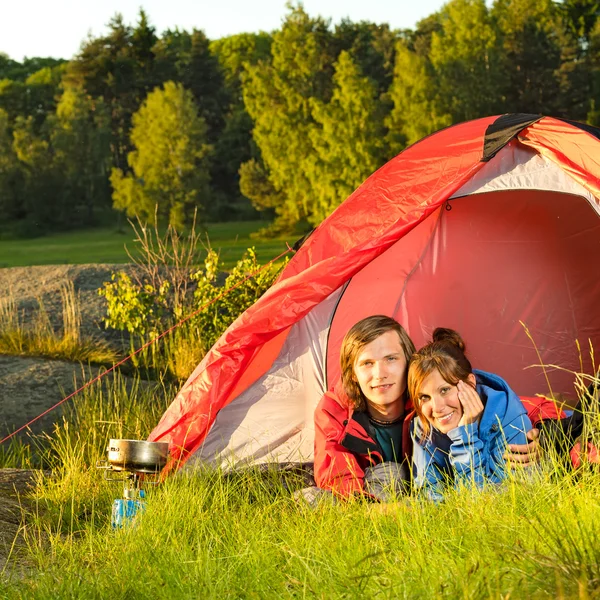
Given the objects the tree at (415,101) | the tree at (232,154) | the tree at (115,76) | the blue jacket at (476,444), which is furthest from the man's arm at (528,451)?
the tree at (115,76)

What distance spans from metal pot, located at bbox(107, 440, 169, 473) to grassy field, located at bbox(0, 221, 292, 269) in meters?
13.3

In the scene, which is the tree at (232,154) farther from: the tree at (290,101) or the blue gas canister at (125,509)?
the blue gas canister at (125,509)

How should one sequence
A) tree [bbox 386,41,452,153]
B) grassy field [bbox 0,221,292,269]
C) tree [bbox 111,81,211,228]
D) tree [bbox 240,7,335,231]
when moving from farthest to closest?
tree [bbox 111,81,211,228] → tree [bbox 240,7,335,231] → tree [bbox 386,41,452,153] → grassy field [bbox 0,221,292,269]

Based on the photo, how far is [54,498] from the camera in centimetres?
405

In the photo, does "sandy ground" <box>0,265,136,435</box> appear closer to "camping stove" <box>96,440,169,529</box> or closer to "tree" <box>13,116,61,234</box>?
"camping stove" <box>96,440,169,529</box>

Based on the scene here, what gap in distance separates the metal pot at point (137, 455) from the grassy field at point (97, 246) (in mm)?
13312

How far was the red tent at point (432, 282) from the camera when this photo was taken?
3.96 metres

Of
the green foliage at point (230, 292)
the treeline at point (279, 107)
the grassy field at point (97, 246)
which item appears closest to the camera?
the green foliage at point (230, 292)

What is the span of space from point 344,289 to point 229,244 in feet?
62.6

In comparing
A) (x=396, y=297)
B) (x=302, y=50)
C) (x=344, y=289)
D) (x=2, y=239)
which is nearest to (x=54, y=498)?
(x=344, y=289)

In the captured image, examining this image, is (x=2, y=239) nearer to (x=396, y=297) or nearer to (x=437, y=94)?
(x=437, y=94)

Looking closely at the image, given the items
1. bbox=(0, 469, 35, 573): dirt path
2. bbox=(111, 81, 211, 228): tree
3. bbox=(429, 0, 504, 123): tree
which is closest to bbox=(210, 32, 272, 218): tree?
bbox=(111, 81, 211, 228): tree

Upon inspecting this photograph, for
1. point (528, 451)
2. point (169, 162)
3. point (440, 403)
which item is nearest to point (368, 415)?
point (440, 403)

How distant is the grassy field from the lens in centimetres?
1986
